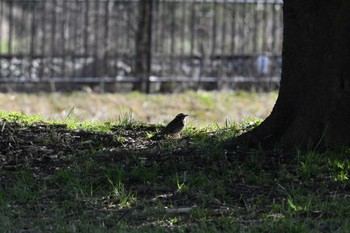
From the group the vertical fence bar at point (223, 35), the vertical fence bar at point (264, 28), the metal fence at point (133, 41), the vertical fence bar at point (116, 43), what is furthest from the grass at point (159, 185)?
the vertical fence bar at point (264, 28)

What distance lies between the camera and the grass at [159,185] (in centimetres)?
635

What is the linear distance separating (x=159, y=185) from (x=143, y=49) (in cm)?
835

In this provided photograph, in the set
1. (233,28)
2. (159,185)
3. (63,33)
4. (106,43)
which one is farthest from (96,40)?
(159,185)

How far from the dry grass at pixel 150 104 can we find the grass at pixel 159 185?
464 centimetres

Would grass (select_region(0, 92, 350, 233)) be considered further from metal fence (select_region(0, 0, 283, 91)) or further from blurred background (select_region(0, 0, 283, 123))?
metal fence (select_region(0, 0, 283, 91))

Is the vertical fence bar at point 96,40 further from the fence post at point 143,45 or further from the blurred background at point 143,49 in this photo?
the fence post at point 143,45

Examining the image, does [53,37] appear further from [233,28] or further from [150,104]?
[233,28]

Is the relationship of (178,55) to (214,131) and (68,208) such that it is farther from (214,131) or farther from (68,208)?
(68,208)

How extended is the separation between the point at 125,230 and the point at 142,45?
9.28 meters

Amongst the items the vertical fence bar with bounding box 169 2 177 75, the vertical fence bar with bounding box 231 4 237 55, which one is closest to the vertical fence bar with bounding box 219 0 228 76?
the vertical fence bar with bounding box 231 4 237 55

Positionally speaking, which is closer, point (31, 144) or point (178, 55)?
point (31, 144)

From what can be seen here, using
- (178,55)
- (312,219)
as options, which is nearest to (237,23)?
(178,55)

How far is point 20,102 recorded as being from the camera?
13398 mm

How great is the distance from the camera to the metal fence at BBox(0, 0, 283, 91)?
15023 millimetres
